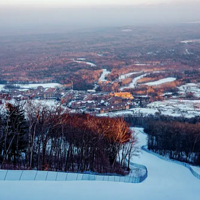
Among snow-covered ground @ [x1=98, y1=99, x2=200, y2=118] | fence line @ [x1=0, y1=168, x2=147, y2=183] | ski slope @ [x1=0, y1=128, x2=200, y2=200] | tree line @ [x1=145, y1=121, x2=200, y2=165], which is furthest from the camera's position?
snow-covered ground @ [x1=98, y1=99, x2=200, y2=118]

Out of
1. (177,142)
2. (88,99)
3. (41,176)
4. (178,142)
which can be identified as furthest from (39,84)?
(41,176)

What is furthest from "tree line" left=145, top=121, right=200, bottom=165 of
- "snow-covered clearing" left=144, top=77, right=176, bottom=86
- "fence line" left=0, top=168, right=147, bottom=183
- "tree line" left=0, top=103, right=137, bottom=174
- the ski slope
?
"snow-covered clearing" left=144, top=77, right=176, bottom=86

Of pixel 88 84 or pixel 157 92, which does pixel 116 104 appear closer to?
pixel 157 92

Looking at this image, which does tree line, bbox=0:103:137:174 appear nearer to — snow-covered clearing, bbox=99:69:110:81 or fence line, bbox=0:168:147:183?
fence line, bbox=0:168:147:183

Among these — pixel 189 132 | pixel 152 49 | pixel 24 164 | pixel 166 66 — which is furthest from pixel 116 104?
pixel 152 49

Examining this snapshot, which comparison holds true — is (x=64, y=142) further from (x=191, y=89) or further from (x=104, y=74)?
(x=104, y=74)

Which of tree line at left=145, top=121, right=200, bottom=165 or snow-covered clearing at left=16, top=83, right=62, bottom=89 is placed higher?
tree line at left=145, top=121, right=200, bottom=165

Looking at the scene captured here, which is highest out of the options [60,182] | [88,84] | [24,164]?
[60,182]

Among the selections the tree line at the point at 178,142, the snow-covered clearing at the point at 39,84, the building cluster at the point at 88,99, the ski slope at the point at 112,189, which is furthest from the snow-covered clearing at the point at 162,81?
the ski slope at the point at 112,189
